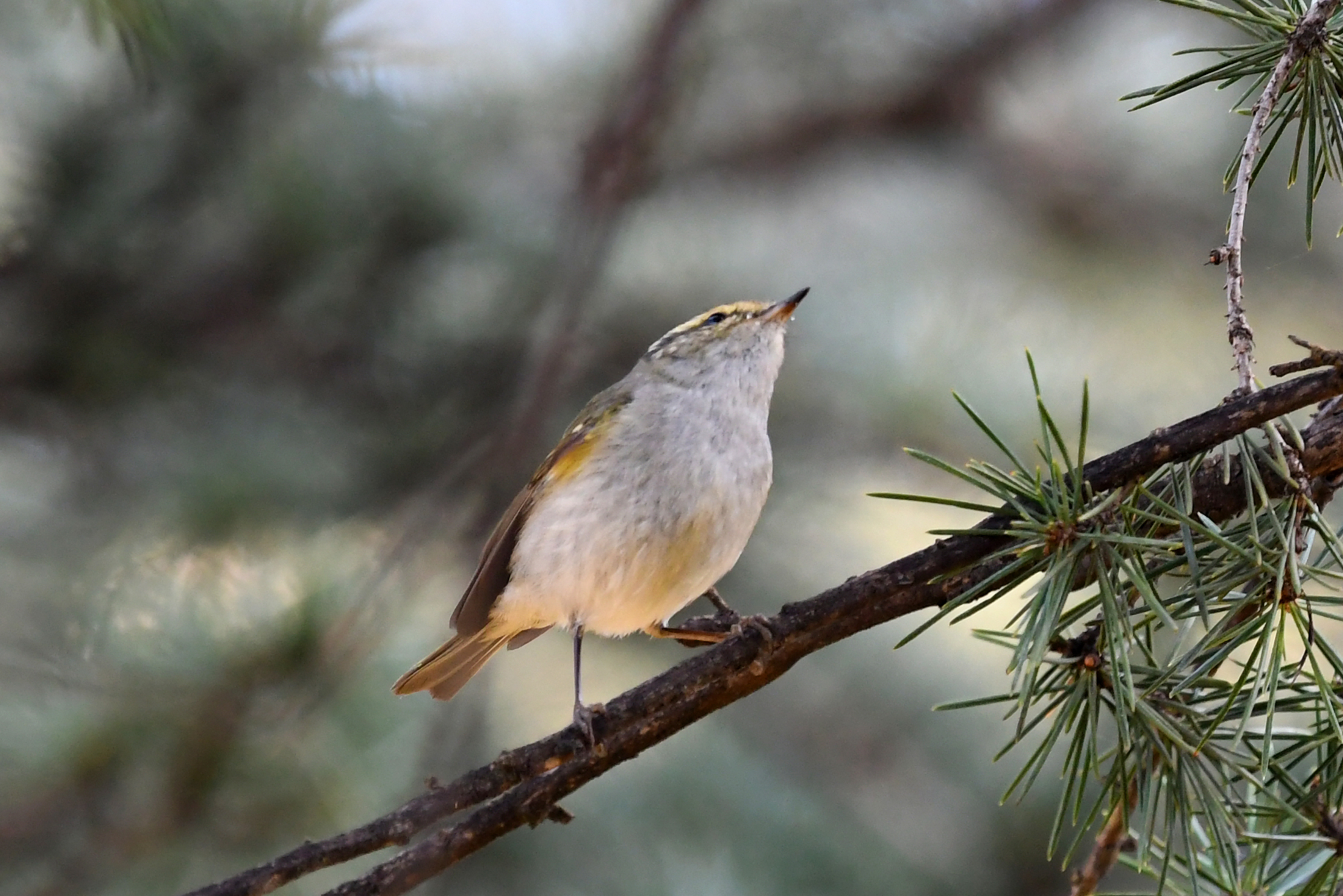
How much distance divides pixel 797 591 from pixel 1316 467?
1347 mm

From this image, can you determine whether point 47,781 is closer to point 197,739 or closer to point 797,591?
point 197,739

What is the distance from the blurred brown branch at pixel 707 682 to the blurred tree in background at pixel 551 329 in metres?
0.68

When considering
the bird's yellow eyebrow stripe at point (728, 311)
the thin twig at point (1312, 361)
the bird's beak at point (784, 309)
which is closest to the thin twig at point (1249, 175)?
the thin twig at point (1312, 361)

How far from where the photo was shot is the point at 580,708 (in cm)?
128

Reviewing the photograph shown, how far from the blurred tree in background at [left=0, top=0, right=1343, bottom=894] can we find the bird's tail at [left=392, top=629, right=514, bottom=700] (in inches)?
2.7

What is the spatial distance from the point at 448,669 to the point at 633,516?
13.8 inches

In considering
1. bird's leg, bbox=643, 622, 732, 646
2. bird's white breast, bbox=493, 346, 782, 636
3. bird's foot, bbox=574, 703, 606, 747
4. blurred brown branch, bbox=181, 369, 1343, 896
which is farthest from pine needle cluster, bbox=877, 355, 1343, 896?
bird's white breast, bbox=493, 346, 782, 636

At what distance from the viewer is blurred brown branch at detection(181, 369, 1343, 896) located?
678 millimetres

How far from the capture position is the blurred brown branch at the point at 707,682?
0.68 m

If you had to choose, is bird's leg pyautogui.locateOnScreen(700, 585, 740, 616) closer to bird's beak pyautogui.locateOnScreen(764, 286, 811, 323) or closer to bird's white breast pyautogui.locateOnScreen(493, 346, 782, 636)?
bird's white breast pyautogui.locateOnScreen(493, 346, 782, 636)

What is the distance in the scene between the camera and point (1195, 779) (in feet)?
2.52

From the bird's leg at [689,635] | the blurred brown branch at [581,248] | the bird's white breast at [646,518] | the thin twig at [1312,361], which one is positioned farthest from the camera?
the blurred brown branch at [581,248]

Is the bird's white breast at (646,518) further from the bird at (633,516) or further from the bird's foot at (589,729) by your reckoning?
the bird's foot at (589,729)

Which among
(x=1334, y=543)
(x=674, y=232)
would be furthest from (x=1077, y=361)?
(x=1334, y=543)
